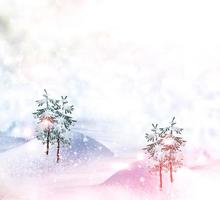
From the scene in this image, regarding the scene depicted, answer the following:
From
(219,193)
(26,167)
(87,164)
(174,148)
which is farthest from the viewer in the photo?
(87,164)

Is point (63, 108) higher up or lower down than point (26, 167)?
higher up

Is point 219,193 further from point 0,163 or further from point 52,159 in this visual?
point 0,163

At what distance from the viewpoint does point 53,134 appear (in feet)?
154

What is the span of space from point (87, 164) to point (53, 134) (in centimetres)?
2321

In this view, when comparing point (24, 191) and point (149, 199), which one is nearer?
point (24, 191)

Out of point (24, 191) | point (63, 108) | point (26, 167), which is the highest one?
point (63, 108)

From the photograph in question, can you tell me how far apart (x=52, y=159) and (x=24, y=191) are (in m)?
4.99

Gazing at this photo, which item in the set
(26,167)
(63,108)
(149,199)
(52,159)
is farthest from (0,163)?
(149,199)

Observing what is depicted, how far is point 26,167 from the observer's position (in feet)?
174

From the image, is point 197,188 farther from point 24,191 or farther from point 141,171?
point 24,191

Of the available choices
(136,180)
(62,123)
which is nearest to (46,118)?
(62,123)

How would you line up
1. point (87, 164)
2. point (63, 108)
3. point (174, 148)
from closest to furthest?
point (63, 108) < point (174, 148) < point (87, 164)

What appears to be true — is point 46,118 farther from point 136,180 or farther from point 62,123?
point 136,180

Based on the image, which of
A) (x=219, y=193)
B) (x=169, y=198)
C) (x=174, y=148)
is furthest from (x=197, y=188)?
(x=174, y=148)
